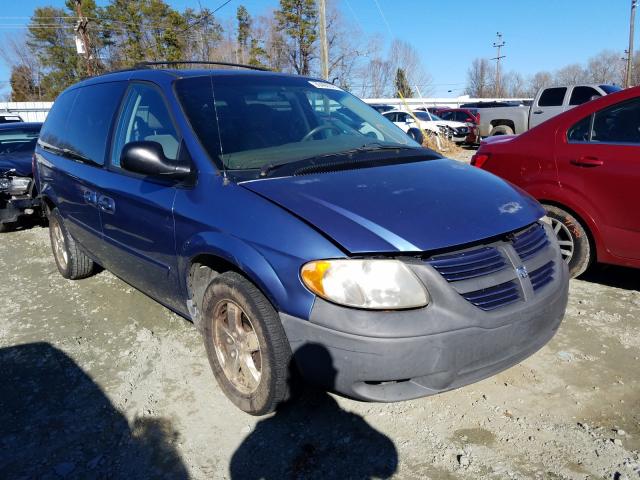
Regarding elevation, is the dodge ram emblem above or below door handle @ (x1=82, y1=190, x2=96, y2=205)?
below

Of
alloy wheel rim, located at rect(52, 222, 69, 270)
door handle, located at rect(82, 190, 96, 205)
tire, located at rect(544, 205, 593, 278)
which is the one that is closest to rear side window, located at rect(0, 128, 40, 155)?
alloy wheel rim, located at rect(52, 222, 69, 270)

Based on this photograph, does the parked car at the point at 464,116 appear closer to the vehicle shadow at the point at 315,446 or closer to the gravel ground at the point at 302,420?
the gravel ground at the point at 302,420

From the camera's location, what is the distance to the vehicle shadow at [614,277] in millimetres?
4363

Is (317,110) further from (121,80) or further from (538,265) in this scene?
(538,265)

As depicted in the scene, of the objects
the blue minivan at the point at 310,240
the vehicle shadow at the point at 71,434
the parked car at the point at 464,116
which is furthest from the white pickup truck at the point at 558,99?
the vehicle shadow at the point at 71,434

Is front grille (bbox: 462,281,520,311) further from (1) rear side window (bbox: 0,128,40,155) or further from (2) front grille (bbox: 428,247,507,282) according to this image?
(1) rear side window (bbox: 0,128,40,155)

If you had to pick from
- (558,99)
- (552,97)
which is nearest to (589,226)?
(558,99)

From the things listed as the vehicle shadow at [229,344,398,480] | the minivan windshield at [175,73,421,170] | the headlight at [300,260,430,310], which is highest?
the minivan windshield at [175,73,421,170]

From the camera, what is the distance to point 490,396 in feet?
9.21

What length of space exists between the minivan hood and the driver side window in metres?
0.75

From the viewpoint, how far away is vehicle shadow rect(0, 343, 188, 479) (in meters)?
A: 2.37

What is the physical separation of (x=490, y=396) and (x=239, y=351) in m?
1.43

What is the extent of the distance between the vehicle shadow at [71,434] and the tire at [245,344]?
42 centimetres

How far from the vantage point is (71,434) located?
262 cm
